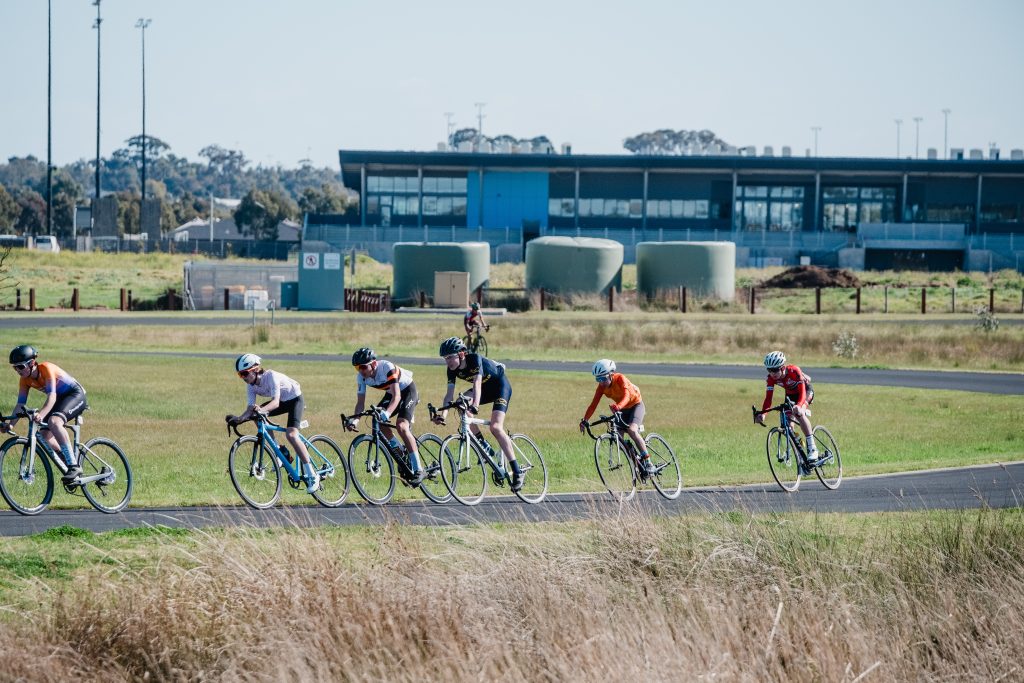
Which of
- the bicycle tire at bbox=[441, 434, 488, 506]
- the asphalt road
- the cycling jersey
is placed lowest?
the asphalt road

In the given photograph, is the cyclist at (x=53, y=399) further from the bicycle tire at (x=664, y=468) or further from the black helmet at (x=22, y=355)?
the bicycle tire at (x=664, y=468)

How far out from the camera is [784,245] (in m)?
97.6

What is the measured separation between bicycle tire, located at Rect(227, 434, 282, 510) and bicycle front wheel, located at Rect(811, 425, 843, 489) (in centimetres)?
818

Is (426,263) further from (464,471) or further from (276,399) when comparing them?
(276,399)

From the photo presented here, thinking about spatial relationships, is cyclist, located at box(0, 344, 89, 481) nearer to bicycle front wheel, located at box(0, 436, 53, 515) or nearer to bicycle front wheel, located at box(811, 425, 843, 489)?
bicycle front wheel, located at box(0, 436, 53, 515)

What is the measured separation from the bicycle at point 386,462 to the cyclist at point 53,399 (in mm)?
3395

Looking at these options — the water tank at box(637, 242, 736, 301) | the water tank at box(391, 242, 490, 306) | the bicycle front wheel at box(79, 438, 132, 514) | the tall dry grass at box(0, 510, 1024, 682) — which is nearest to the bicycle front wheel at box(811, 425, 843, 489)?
the tall dry grass at box(0, 510, 1024, 682)

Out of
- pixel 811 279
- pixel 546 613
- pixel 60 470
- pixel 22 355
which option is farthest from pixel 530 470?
pixel 811 279

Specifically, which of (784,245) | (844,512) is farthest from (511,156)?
(844,512)

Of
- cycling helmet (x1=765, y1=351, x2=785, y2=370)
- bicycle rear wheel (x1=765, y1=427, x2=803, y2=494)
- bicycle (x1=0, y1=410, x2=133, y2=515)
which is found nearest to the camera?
bicycle (x1=0, y1=410, x2=133, y2=515)

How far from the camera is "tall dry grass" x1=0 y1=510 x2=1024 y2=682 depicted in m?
10.3

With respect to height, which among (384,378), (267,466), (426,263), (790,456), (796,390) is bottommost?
(790,456)

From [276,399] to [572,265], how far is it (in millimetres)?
52139

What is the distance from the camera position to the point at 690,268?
69.5 m
